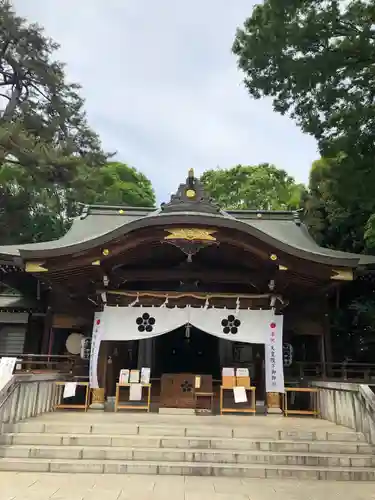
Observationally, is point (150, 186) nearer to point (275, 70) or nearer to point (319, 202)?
point (319, 202)

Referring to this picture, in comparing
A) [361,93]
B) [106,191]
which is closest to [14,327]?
[361,93]

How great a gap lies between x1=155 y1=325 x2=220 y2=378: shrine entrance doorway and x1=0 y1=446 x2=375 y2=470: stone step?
6.58m

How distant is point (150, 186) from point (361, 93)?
90.0 ft

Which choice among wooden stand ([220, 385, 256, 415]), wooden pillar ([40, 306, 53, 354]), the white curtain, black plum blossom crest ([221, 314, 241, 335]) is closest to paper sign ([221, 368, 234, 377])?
wooden stand ([220, 385, 256, 415])

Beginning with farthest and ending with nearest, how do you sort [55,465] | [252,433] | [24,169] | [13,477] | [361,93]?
[24,169] → [361,93] → [252,433] → [55,465] → [13,477]

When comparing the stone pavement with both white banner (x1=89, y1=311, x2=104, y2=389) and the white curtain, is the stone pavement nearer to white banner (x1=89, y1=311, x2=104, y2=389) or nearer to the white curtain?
white banner (x1=89, y1=311, x2=104, y2=389)

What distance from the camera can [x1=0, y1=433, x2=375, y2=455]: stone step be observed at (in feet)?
19.6

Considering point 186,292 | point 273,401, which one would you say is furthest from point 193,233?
point 273,401

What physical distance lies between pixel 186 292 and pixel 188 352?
325 centimetres

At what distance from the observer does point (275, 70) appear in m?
9.39

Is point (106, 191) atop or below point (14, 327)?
atop

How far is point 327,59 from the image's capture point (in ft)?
27.6

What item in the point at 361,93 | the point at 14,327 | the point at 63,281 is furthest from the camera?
the point at 14,327

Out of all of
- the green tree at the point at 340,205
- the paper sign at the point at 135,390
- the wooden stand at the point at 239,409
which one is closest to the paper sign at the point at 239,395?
the wooden stand at the point at 239,409
